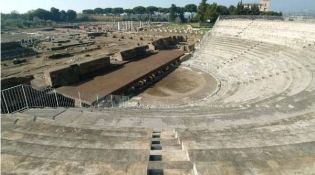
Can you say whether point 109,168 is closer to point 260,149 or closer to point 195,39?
point 260,149

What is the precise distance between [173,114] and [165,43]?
120 feet

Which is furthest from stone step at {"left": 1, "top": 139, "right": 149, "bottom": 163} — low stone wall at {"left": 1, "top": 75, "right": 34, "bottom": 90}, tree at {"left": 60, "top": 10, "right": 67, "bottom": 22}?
tree at {"left": 60, "top": 10, "right": 67, "bottom": 22}

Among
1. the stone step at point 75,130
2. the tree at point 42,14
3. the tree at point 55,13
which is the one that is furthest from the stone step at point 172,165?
the tree at point 55,13

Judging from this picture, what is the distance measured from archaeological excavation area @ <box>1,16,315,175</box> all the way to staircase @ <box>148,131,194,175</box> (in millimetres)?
32

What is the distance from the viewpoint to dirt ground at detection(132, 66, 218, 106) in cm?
2380

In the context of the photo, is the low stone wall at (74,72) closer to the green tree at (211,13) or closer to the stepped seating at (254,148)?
the stepped seating at (254,148)

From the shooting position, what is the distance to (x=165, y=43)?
49156 millimetres

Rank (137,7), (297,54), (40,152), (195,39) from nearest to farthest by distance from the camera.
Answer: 1. (40,152)
2. (297,54)
3. (195,39)
4. (137,7)

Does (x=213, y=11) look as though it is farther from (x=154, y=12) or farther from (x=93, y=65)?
(x=154, y=12)

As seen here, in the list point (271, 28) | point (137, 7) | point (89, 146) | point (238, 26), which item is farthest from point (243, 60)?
point (137, 7)

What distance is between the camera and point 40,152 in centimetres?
797

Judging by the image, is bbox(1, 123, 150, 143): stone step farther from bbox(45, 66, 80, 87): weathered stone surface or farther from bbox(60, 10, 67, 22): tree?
bbox(60, 10, 67, 22): tree

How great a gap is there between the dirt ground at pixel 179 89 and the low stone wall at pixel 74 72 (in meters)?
6.76

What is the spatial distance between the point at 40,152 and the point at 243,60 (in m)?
30.1
